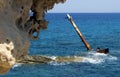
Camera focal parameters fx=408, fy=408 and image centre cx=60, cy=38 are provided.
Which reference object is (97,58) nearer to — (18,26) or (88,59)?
(88,59)

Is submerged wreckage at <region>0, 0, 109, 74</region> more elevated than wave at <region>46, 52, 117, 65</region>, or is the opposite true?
wave at <region>46, 52, 117, 65</region>

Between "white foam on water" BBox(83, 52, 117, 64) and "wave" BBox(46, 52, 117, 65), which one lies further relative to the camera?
"white foam on water" BBox(83, 52, 117, 64)

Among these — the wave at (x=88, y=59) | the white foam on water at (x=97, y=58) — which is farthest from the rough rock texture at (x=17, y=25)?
the white foam on water at (x=97, y=58)

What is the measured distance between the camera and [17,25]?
22.9 feet

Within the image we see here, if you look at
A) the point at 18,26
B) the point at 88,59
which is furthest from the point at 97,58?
the point at 18,26

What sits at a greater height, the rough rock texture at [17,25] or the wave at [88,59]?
the wave at [88,59]

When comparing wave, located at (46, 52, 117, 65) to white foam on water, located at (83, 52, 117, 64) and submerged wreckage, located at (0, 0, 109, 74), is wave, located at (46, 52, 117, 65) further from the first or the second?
submerged wreckage, located at (0, 0, 109, 74)

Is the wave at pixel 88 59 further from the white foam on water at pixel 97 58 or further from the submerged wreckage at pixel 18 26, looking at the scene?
the submerged wreckage at pixel 18 26

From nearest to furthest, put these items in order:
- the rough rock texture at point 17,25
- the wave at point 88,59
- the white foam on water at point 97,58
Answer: the rough rock texture at point 17,25 < the wave at point 88,59 < the white foam on water at point 97,58

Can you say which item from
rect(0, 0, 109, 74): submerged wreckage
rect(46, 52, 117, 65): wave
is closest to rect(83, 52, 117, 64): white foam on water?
rect(46, 52, 117, 65): wave

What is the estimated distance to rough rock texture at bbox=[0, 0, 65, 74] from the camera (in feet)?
19.1

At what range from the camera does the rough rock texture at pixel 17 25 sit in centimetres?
582

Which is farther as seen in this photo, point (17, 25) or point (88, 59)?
point (88, 59)

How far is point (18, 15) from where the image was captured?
6.82 m
